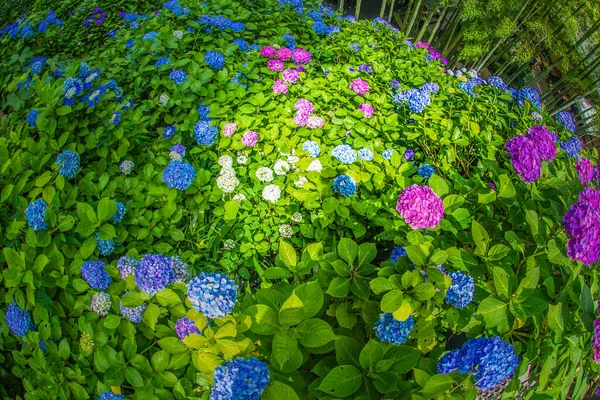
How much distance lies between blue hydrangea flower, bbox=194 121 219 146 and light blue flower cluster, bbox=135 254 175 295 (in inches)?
21.0

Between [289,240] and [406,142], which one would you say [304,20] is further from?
[289,240]

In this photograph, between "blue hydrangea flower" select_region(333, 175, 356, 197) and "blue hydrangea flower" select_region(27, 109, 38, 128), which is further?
"blue hydrangea flower" select_region(27, 109, 38, 128)

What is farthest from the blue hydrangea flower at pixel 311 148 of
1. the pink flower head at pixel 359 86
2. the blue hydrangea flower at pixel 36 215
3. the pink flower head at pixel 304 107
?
the blue hydrangea flower at pixel 36 215

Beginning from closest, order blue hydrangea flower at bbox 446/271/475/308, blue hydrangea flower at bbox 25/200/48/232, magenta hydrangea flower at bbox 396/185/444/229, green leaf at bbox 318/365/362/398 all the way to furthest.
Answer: green leaf at bbox 318/365/362/398
blue hydrangea flower at bbox 446/271/475/308
magenta hydrangea flower at bbox 396/185/444/229
blue hydrangea flower at bbox 25/200/48/232

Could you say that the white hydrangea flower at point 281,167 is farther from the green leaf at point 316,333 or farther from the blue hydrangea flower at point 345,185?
the green leaf at point 316,333

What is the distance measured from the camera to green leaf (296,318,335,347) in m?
0.75

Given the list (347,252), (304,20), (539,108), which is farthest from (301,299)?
(304,20)

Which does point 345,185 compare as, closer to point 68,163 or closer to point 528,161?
point 528,161

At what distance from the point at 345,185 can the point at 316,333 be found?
1.97 ft

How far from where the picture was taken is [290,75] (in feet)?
5.07

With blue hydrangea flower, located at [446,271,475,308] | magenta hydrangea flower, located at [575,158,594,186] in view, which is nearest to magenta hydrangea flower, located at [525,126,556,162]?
magenta hydrangea flower, located at [575,158,594,186]


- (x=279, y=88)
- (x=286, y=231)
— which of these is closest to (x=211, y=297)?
(x=286, y=231)

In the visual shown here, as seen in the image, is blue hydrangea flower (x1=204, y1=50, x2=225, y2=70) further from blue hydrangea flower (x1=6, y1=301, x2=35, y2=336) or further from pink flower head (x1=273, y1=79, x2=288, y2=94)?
blue hydrangea flower (x1=6, y1=301, x2=35, y2=336)

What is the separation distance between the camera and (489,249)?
0.93 metres
